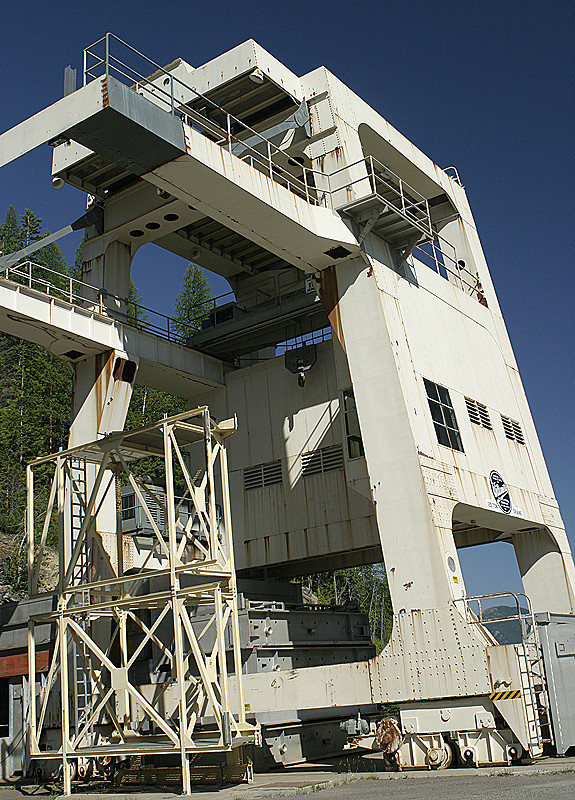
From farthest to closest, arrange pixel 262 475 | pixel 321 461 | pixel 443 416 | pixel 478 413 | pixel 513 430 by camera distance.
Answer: pixel 262 475 < pixel 513 430 < pixel 321 461 < pixel 478 413 < pixel 443 416

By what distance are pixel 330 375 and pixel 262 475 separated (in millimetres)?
3204

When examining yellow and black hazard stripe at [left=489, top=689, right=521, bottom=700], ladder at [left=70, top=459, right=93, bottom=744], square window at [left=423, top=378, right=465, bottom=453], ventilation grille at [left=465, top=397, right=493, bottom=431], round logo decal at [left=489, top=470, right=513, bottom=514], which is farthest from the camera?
ventilation grille at [left=465, top=397, right=493, bottom=431]

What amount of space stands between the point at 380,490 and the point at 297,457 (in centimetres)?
528

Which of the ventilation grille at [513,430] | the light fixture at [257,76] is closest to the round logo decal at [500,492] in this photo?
the ventilation grille at [513,430]

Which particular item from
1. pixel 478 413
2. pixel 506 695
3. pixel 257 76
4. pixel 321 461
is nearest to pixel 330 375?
pixel 321 461

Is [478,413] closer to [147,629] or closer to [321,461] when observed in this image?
[321,461]

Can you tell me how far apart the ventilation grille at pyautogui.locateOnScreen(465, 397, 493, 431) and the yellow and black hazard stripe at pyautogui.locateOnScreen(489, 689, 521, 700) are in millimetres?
7078

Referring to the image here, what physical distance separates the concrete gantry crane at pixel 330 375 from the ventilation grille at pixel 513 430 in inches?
2.4

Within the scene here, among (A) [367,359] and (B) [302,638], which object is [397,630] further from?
(A) [367,359]

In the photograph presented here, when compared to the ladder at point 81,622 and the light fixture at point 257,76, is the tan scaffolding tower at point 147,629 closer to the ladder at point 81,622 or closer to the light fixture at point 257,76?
the ladder at point 81,622

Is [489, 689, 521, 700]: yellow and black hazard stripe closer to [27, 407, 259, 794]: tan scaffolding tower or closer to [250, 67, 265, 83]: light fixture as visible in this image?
[27, 407, 259, 794]: tan scaffolding tower

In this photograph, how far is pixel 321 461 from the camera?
20438 mm

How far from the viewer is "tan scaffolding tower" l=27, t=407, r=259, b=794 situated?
13055mm

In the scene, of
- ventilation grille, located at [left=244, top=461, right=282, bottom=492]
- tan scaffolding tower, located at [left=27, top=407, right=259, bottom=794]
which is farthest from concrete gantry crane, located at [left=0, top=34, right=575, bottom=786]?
tan scaffolding tower, located at [left=27, top=407, right=259, bottom=794]
